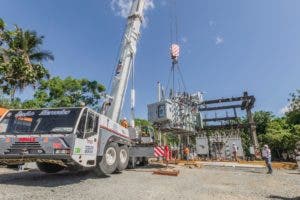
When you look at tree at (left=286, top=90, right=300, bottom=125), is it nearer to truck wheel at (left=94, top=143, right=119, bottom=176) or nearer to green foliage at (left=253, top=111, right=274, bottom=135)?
green foliage at (left=253, top=111, right=274, bottom=135)

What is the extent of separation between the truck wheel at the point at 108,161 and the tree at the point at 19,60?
15.0 m

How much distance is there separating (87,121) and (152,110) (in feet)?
27.5

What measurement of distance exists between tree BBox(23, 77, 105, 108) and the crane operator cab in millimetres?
19296

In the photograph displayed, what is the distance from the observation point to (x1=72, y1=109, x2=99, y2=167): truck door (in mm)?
7032

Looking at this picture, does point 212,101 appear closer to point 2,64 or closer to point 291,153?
point 291,153

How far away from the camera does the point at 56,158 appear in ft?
22.2

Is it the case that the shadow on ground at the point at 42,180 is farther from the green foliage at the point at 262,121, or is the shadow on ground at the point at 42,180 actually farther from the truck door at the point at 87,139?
the green foliage at the point at 262,121

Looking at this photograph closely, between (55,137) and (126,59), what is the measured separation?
689cm

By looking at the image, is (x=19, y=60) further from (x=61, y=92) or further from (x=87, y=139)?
(x=87, y=139)

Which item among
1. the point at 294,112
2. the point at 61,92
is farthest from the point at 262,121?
the point at 61,92

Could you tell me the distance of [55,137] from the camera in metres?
6.93

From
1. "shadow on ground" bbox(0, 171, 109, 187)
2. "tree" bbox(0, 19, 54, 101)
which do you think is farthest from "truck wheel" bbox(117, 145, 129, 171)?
"tree" bbox(0, 19, 54, 101)

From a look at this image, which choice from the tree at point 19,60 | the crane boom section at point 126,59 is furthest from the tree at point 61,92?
the crane boom section at point 126,59

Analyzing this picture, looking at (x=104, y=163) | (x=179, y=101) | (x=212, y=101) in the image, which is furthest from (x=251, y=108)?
(x=104, y=163)
